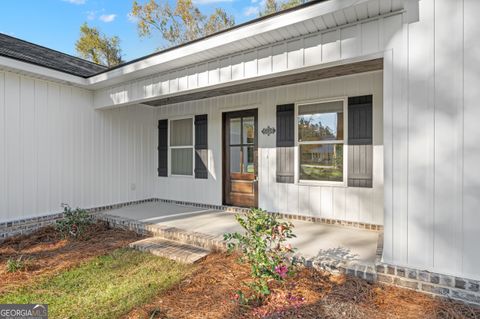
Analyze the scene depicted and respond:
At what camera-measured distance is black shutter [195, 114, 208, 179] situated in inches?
228

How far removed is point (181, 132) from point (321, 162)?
3395mm

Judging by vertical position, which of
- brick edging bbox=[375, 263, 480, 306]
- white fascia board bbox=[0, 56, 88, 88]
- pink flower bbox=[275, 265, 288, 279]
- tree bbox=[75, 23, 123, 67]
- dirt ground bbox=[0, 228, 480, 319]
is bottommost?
dirt ground bbox=[0, 228, 480, 319]

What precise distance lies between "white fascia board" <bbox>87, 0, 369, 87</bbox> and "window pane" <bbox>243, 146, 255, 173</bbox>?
7.56ft

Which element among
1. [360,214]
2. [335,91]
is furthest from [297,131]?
[360,214]

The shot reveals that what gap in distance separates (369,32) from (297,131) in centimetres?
223

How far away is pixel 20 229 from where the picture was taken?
4.32m

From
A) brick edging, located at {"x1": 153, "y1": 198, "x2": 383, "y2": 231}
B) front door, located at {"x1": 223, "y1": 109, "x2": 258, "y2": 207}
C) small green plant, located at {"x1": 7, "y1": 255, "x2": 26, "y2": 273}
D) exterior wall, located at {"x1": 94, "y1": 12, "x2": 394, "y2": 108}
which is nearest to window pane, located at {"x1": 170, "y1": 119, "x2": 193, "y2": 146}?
front door, located at {"x1": 223, "y1": 109, "x2": 258, "y2": 207}

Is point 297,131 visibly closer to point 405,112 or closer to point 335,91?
point 335,91

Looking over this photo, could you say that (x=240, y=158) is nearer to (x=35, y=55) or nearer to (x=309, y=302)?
(x=309, y=302)

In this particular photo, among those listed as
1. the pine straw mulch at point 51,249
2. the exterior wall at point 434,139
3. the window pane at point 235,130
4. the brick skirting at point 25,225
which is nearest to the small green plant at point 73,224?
the pine straw mulch at point 51,249

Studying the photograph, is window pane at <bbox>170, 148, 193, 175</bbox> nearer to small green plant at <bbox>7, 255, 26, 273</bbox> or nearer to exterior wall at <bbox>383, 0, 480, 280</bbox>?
small green plant at <bbox>7, 255, 26, 273</bbox>

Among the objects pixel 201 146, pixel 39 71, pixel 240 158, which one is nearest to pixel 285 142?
pixel 240 158

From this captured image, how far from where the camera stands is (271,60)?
3260mm

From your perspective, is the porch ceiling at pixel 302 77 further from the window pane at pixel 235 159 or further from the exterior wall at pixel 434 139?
the window pane at pixel 235 159
